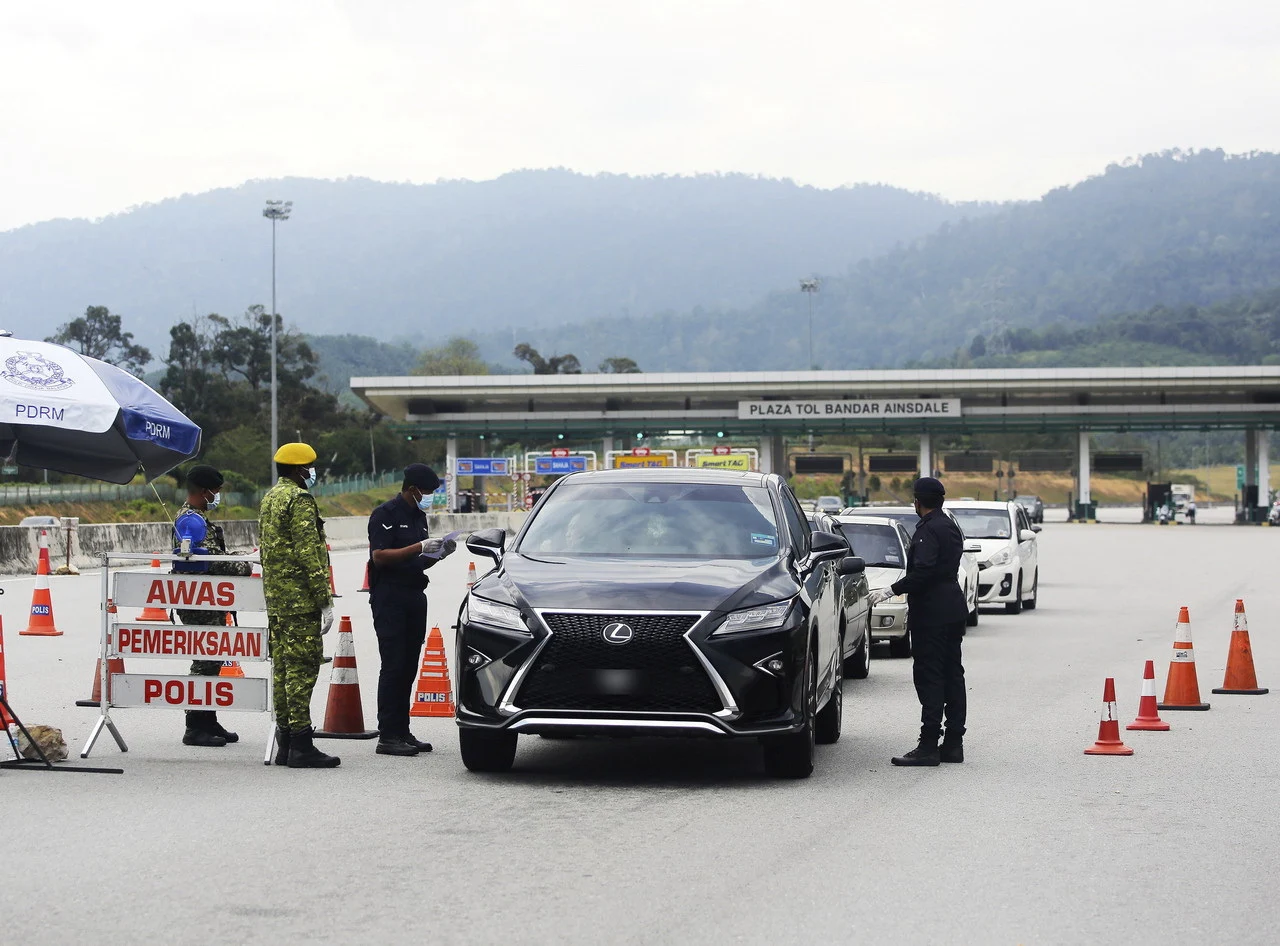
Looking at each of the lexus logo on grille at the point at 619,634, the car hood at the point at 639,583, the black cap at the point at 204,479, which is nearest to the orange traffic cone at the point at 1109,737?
the car hood at the point at 639,583

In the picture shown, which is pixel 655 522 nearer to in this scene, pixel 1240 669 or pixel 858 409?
pixel 1240 669

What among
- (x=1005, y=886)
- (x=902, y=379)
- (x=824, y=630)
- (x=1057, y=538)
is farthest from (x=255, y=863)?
(x=902, y=379)

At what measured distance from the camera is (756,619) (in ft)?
31.2

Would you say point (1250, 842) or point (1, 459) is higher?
point (1, 459)

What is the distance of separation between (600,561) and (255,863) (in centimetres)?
347

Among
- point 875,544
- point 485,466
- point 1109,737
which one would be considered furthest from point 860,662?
point 485,466

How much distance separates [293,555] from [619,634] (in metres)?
2.08

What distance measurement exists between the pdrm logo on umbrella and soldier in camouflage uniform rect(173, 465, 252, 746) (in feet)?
3.21

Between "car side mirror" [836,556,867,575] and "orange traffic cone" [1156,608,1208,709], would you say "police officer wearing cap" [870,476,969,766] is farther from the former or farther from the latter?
"orange traffic cone" [1156,608,1208,709]

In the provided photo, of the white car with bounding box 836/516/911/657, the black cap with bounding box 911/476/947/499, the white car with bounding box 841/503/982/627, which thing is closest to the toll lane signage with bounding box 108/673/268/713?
the black cap with bounding box 911/476/947/499

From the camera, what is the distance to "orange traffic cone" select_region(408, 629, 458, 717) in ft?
42.6

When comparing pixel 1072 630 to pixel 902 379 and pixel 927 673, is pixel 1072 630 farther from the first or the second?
pixel 902 379

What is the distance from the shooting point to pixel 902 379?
310 ft

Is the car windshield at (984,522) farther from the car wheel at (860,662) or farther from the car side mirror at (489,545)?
the car side mirror at (489,545)
